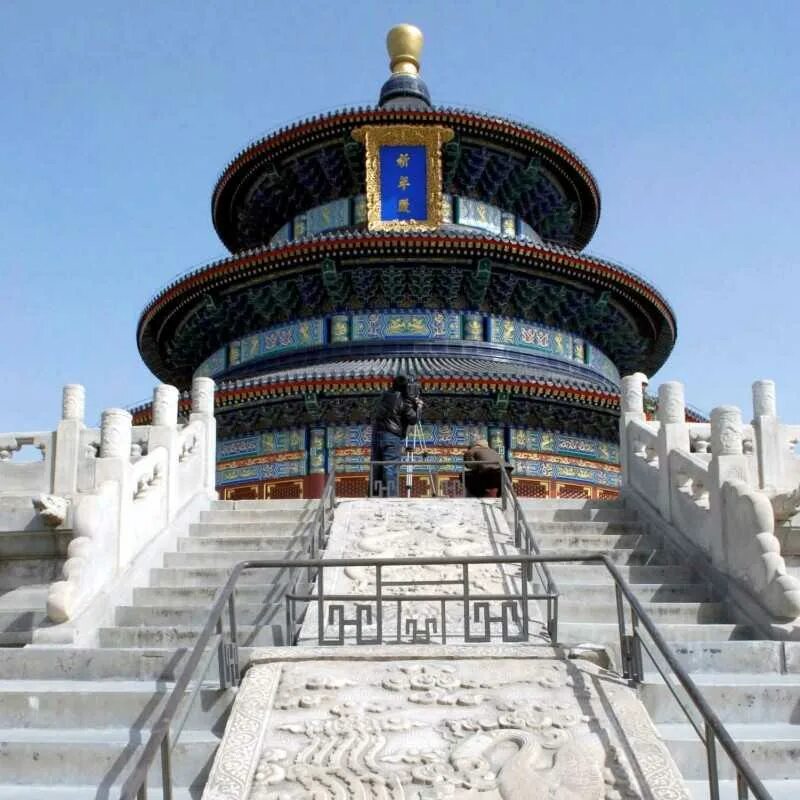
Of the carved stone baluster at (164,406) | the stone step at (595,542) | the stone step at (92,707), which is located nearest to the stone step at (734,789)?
the stone step at (92,707)

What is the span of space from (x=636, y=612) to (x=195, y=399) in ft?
27.6

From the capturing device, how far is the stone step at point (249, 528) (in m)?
12.3

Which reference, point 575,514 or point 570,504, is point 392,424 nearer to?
point 570,504

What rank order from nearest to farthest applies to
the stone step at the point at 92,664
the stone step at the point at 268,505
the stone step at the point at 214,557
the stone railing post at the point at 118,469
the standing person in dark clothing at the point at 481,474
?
the stone step at the point at 92,664
the stone railing post at the point at 118,469
the stone step at the point at 214,557
the stone step at the point at 268,505
the standing person in dark clothing at the point at 481,474

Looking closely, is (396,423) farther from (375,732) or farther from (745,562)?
(375,732)

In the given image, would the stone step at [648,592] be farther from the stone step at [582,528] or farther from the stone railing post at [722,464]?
the stone step at [582,528]

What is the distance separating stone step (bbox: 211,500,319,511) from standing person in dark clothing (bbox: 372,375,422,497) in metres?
2.00

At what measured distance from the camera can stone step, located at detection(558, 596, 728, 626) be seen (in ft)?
32.3

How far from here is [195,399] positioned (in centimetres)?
1477

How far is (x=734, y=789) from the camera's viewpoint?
22.0 ft

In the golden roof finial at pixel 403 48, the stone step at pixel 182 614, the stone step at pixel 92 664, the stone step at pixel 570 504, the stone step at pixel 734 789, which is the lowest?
the stone step at pixel 734 789

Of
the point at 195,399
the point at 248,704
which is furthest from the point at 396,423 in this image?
the point at 248,704

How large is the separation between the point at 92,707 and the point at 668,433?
703 centimetres

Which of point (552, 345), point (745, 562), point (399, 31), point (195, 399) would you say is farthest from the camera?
point (399, 31)
